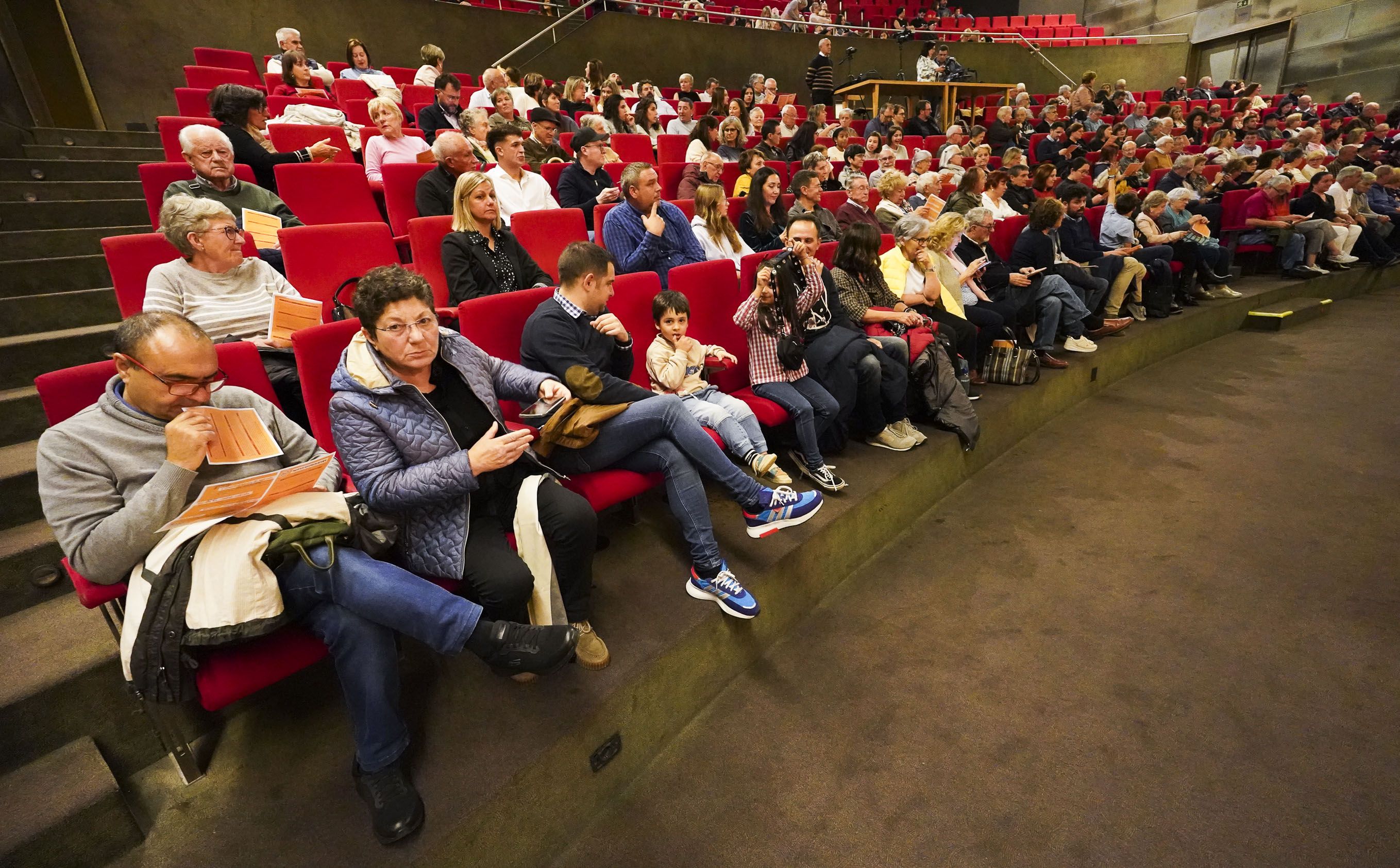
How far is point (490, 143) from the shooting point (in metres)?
2.86

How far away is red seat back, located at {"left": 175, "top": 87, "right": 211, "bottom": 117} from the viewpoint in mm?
3611

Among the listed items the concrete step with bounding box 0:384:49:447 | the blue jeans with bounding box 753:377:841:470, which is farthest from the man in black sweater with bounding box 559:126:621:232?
the concrete step with bounding box 0:384:49:447

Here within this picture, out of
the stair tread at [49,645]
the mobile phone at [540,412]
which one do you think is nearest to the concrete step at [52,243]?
the stair tread at [49,645]

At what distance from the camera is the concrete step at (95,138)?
3479 millimetres

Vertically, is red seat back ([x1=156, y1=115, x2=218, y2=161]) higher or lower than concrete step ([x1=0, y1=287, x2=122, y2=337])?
higher

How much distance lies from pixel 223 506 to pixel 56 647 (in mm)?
519

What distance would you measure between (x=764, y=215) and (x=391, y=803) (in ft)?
9.32

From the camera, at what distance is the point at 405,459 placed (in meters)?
1.30

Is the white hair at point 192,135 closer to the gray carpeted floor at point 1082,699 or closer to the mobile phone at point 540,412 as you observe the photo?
the mobile phone at point 540,412

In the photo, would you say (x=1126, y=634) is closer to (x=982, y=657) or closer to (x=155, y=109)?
(x=982, y=657)

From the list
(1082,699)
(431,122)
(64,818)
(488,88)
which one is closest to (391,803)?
(64,818)

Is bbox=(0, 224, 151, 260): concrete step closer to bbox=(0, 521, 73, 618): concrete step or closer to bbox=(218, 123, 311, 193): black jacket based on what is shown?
bbox=(218, 123, 311, 193): black jacket

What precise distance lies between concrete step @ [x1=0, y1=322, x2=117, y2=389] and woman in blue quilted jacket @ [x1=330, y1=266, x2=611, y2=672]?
111cm

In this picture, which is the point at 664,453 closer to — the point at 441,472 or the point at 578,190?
the point at 441,472
